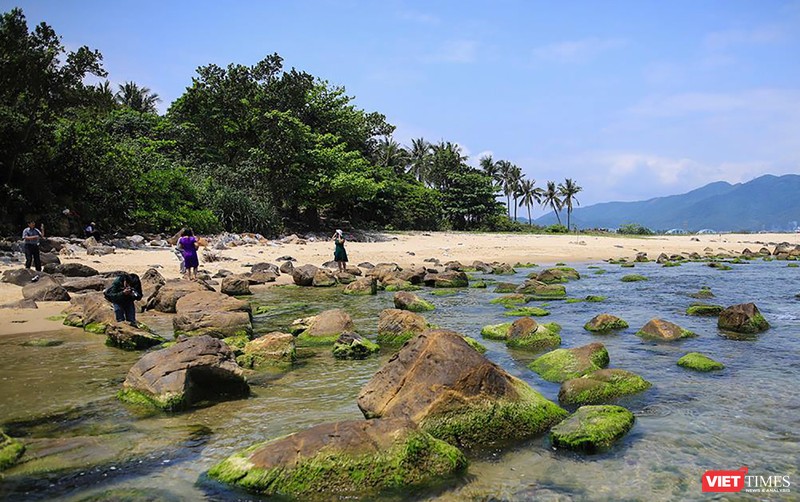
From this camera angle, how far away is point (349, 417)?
7.25 metres

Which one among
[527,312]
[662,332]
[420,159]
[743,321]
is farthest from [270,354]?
[420,159]

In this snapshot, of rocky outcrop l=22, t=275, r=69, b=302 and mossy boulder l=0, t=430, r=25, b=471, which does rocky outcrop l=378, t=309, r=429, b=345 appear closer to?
mossy boulder l=0, t=430, r=25, b=471

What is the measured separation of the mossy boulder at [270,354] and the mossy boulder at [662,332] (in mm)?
7697

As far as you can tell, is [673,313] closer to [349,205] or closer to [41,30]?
[41,30]

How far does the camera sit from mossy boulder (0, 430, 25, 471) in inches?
216

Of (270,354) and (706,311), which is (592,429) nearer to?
(270,354)

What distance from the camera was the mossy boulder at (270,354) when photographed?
990cm

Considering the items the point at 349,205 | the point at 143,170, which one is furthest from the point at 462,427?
the point at 349,205

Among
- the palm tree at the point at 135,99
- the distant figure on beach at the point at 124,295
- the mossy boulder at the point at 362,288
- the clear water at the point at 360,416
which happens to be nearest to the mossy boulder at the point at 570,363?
the clear water at the point at 360,416

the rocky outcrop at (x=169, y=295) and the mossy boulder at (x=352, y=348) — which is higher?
the rocky outcrop at (x=169, y=295)

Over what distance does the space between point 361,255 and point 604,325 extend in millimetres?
21400

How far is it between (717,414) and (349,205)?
47.1 metres

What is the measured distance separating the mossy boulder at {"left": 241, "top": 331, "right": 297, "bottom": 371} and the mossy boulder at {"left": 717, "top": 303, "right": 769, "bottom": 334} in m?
10.0

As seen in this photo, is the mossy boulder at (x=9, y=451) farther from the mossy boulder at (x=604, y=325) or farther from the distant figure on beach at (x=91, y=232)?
the distant figure on beach at (x=91, y=232)
